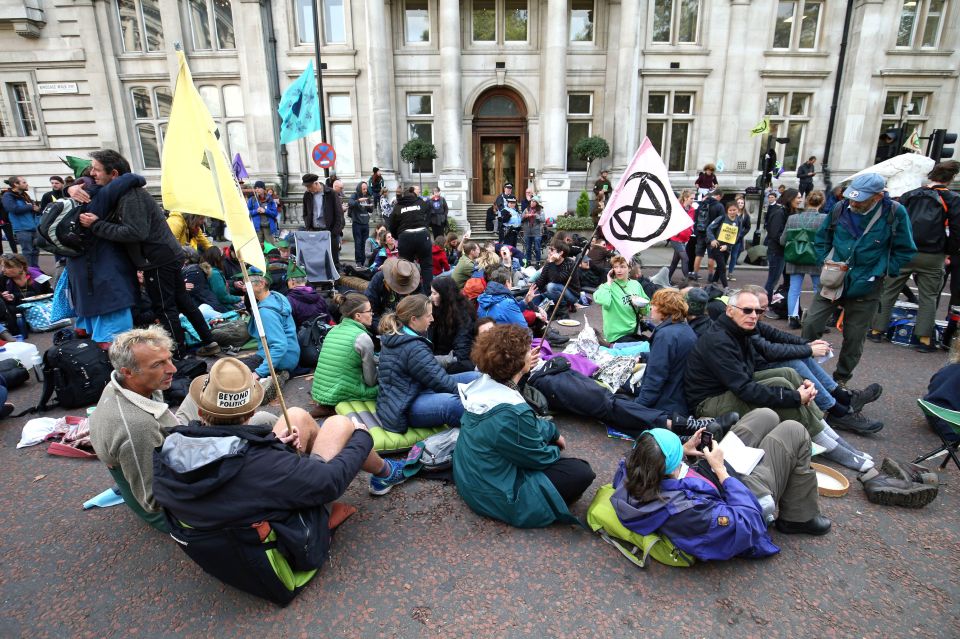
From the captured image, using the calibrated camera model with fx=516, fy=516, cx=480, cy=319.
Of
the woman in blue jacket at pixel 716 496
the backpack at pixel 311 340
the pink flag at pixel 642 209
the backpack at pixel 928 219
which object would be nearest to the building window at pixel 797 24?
the backpack at pixel 928 219

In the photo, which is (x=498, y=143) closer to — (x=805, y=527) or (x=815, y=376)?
(x=815, y=376)

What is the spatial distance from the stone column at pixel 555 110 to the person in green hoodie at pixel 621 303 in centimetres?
1160

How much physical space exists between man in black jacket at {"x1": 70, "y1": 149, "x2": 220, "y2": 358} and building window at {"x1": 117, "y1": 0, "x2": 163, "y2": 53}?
16.8 metres

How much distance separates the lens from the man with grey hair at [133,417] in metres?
2.75

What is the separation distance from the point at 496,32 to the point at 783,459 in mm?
18480

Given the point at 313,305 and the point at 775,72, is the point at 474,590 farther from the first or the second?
the point at 775,72

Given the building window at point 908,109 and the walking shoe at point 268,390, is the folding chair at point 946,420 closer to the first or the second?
the walking shoe at point 268,390

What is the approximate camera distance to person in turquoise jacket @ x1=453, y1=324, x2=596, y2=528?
2945mm

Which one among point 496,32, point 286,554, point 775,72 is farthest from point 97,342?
point 775,72

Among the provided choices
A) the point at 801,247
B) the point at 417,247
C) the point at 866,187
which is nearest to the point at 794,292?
the point at 801,247

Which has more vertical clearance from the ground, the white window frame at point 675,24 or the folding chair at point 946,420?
the white window frame at point 675,24

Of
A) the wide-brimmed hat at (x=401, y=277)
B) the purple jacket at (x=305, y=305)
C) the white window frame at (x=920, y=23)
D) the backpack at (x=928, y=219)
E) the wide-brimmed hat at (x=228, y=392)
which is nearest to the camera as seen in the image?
the wide-brimmed hat at (x=228, y=392)

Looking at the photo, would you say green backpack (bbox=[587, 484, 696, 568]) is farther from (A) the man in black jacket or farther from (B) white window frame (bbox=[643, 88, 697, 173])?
(B) white window frame (bbox=[643, 88, 697, 173])

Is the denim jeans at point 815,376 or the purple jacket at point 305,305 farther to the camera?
the purple jacket at point 305,305
